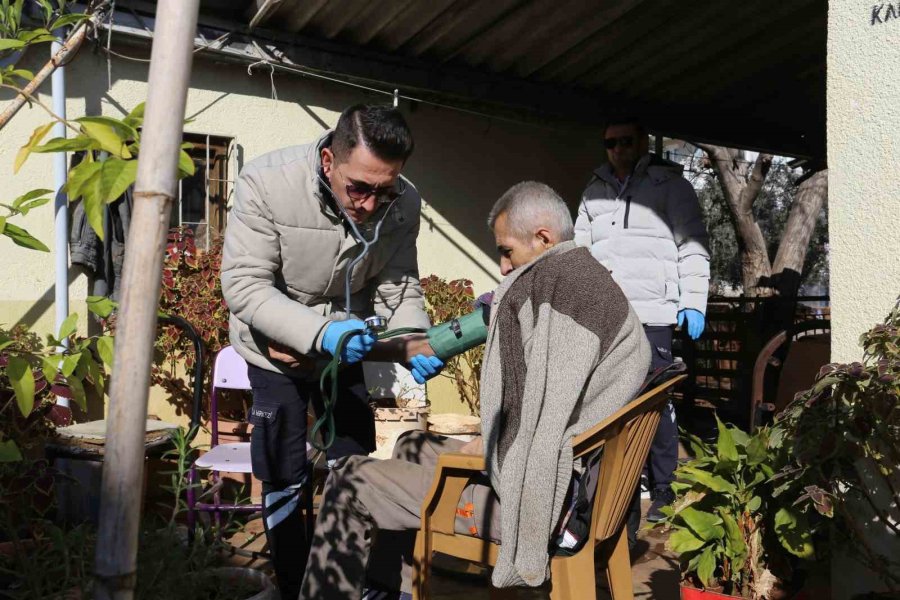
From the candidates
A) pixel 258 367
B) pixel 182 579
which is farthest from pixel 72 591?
pixel 258 367

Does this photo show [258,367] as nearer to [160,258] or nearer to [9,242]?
[160,258]

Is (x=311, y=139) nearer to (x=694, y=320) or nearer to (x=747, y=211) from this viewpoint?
(x=694, y=320)

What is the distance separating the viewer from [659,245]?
4332 millimetres

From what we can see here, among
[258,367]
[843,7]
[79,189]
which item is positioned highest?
[843,7]

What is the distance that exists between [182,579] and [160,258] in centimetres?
128

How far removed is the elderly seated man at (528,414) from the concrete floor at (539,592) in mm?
950

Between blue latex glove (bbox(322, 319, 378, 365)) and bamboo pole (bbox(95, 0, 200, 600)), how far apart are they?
1.77m

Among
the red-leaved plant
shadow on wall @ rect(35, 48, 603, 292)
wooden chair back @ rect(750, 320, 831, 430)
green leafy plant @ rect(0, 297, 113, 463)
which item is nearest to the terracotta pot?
green leafy plant @ rect(0, 297, 113, 463)

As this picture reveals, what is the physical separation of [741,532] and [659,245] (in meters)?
2.07

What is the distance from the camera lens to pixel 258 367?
8.79ft

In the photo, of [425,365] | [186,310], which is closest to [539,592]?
[425,365]

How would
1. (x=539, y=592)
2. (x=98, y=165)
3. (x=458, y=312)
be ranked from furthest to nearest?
(x=458, y=312), (x=539, y=592), (x=98, y=165)

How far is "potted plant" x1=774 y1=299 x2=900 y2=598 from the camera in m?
2.26

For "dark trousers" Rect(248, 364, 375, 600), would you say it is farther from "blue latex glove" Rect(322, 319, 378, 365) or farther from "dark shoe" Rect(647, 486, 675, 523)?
"dark shoe" Rect(647, 486, 675, 523)
